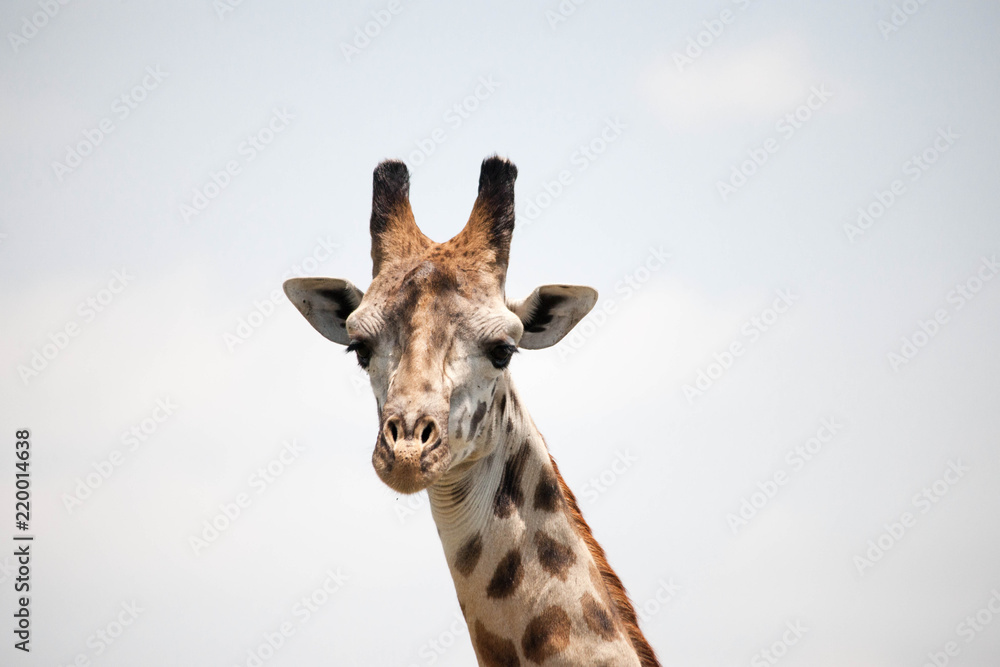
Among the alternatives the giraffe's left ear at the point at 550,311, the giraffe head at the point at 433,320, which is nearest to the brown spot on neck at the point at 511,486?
the giraffe head at the point at 433,320

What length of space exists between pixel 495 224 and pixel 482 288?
751mm

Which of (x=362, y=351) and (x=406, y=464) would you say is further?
(x=362, y=351)

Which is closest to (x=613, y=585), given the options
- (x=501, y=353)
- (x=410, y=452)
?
(x=501, y=353)

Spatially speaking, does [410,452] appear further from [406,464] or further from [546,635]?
[546,635]

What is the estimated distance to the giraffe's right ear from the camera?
7.83 meters

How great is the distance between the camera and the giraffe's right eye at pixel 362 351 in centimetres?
689

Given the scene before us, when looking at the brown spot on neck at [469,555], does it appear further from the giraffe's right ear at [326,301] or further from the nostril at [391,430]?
the giraffe's right ear at [326,301]

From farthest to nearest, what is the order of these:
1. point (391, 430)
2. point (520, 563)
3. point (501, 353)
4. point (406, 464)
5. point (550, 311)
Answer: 1. point (550, 311)
2. point (501, 353)
3. point (520, 563)
4. point (391, 430)
5. point (406, 464)

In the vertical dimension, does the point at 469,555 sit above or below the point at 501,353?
below

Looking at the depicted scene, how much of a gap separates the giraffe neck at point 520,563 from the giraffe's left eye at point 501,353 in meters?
0.26

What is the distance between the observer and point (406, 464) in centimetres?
578

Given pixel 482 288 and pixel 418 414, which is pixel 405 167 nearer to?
pixel 482 288

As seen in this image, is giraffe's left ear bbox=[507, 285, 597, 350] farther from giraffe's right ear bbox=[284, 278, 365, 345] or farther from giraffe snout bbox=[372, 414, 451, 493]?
giraffe snout bbox=[372, 414, 451, 493]

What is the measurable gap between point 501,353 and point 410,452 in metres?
1.42
